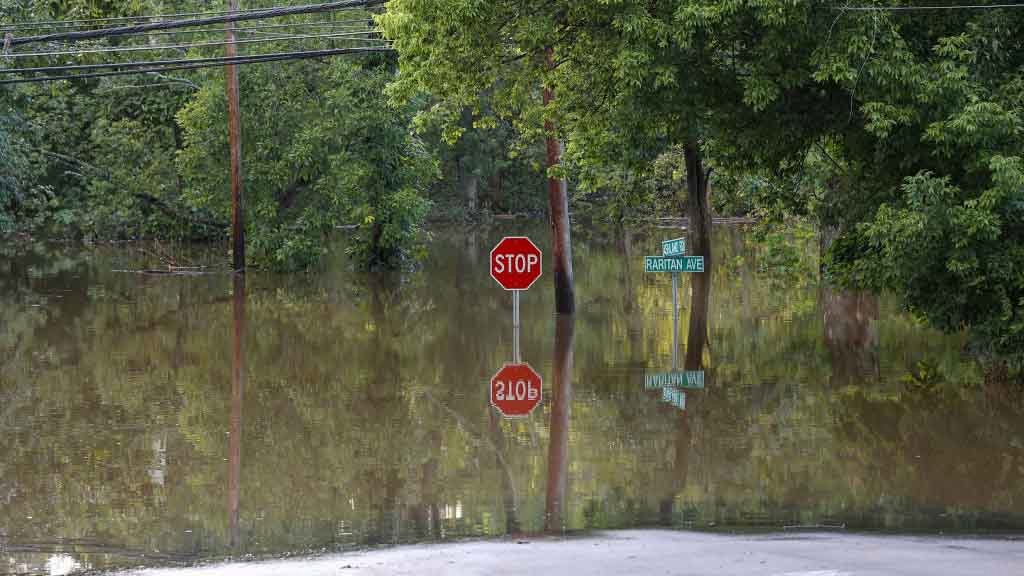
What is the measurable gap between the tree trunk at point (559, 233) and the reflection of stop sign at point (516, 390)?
20.0ft

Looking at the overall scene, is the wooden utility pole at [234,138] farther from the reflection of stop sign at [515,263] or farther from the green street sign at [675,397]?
the green street sign at [675,397]

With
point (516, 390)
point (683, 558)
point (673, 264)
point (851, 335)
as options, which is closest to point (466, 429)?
point (516, 390)

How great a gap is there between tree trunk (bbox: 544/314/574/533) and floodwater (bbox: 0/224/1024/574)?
0.19 ft

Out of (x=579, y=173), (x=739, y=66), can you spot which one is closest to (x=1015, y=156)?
(x=739, y=66)

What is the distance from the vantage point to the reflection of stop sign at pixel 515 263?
835 inches

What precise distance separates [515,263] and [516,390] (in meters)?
3.85

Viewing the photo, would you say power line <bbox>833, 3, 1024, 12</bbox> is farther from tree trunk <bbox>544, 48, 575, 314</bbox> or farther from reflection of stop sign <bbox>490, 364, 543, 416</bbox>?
tree trunk <bbox>544, 48, 575, 314</bbox>

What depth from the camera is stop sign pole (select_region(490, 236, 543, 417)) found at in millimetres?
16812

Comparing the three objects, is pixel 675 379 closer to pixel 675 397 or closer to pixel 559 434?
pixel 675 397

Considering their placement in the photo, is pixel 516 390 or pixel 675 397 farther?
pixel 516 390

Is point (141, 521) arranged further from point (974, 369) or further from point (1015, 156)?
point (974, 369)

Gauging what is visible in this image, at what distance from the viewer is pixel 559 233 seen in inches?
1022

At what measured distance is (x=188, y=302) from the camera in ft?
104

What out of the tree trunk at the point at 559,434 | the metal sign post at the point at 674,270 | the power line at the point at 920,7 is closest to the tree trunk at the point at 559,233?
the tree trunk at the point at 559,434
